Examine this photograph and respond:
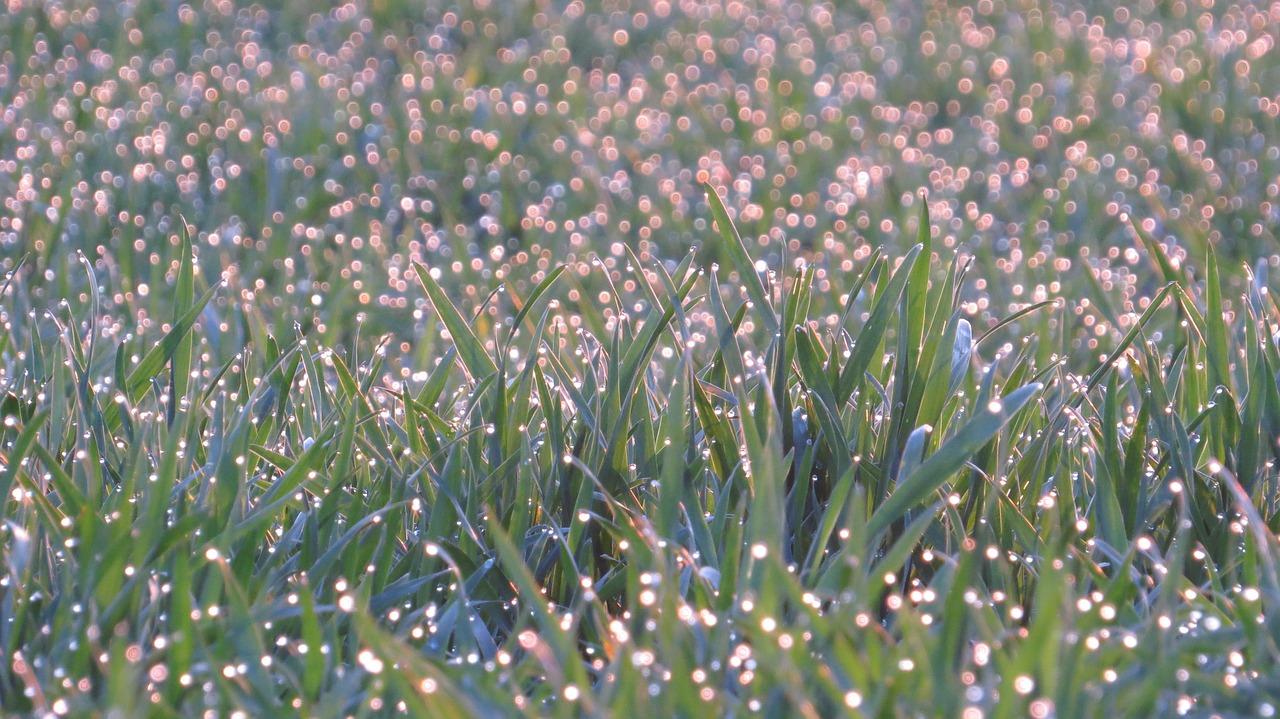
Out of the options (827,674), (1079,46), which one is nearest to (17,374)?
(827,674)

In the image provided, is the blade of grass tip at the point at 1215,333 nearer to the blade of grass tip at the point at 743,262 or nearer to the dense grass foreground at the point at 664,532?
the dense grass foreground at the point at 664,532

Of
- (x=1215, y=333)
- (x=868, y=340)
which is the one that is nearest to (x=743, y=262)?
(x=868, y=340)

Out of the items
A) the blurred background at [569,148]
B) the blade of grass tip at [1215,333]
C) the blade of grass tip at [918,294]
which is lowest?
the blurred background at [569,148]

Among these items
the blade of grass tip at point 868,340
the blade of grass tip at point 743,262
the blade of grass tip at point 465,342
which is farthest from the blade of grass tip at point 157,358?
the blade of grass tip at point 868,340

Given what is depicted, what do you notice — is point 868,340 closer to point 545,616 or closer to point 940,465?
point 940,465

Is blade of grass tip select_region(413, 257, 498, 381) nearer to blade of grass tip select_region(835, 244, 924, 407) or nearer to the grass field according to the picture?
the grass field

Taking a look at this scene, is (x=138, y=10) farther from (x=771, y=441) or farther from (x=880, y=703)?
(x=880, y=703)

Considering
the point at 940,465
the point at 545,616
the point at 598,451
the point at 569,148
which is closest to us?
the point at 545,616

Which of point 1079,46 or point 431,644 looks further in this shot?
point 1079,46
